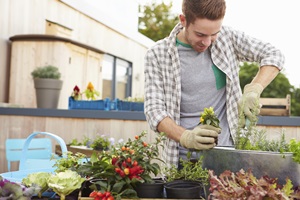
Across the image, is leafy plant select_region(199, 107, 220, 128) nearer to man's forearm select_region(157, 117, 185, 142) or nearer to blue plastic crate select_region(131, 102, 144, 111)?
man's forearm select_region(157, 117, 185, 142)

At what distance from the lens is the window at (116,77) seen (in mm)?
9711

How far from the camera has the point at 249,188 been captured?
44.5 inches

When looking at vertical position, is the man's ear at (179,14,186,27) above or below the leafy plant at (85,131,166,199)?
above

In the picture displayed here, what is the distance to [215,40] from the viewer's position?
202cm

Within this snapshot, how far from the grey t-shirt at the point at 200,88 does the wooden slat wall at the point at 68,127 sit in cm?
265

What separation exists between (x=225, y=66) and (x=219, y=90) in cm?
11

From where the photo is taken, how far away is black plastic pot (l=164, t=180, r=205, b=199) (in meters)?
1.42

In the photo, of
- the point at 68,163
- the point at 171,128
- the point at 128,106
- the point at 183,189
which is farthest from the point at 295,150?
the point at 128,106

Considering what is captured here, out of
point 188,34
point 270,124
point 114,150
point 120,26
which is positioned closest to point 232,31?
point 188,34

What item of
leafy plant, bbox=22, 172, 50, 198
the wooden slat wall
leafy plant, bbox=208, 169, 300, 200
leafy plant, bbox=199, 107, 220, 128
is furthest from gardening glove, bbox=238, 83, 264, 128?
the wooden slat wall

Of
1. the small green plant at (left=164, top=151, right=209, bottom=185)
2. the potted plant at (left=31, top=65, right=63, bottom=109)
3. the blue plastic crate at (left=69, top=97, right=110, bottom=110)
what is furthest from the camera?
the potted plant at (left=31, top=65, right=63, bottom=109)

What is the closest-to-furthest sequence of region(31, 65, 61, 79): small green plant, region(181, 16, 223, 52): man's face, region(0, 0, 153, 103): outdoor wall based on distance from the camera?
1. region(181, 16, 223, 52): man's face
2. region(31, 65, 61, 79): small green plant
3. region(0, 0, 153, 103): outdoor wall

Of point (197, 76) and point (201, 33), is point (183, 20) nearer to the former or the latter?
point (201, 33)

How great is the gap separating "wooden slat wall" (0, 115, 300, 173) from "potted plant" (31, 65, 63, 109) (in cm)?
52
